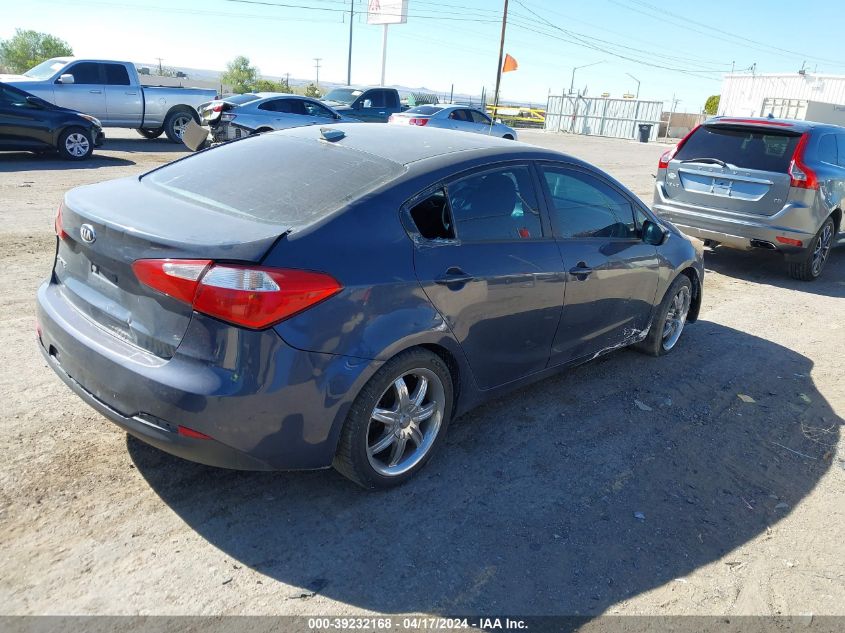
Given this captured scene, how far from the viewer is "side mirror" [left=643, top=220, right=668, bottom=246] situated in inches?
188

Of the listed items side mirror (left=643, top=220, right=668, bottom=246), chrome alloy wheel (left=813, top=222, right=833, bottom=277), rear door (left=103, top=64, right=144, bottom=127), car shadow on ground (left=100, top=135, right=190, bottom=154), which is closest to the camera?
side mirror (left=643, top=220, right=668, bottom=246)

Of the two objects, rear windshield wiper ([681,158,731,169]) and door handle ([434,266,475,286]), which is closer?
door handle ([434,266,475,286])

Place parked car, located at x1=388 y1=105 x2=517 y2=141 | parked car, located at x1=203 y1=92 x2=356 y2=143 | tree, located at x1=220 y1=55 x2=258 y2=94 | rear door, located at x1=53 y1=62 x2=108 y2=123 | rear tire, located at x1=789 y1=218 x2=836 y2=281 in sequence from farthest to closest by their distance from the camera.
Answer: tree, located at x1=220 y1=55 x2=258 y2=94 < parked car, located at x1=388 y1=105 x2=517 y2=141 < rear door, located at x1=53 y1=62 x2=108 y2=123 < parked car, located at x1=203 y1=92 x2=356 y2=143 < rear tire, located at x1=789 y1=218 x2=836 y2=281

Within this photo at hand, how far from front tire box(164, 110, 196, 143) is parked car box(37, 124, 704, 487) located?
1574cm

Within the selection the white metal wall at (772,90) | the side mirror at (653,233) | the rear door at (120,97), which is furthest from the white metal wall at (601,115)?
the side mirror at (653,233)

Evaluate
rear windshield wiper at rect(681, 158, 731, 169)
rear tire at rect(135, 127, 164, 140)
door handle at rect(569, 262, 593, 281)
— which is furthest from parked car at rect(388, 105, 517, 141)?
door handle at rect(569, 262, 593, 281)

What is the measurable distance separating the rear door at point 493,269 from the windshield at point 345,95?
60.3 ft

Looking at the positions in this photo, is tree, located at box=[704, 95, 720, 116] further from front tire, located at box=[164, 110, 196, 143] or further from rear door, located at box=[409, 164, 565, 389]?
rear door, located at box=[409, 164, 565, 389]

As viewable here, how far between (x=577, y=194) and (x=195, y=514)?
2890mm

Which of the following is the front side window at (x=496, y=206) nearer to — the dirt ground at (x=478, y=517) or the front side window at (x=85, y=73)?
the dirt ground at (x=478, y=517)

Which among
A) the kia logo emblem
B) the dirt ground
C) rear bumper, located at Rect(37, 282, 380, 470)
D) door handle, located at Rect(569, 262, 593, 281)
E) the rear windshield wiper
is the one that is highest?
the rear windshield wiper

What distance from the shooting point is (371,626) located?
8.38 feet

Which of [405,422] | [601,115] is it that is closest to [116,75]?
[405,422]

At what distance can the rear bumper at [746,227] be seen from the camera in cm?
778
